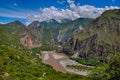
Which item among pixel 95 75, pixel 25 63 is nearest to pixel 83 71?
pixel 25 63

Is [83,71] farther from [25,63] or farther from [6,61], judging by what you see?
[6,61]

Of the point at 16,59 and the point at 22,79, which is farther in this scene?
the point at 16,59

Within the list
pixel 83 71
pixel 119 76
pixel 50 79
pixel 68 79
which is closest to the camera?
pixel 119 76

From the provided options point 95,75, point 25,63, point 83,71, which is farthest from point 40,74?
point 83,71

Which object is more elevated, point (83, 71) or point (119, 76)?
point (119, 76)

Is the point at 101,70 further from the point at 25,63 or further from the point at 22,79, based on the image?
the point at 25,63

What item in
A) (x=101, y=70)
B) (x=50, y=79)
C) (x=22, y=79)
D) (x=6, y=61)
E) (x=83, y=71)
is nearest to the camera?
(x=101, y=70)

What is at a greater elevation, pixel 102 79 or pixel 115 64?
pixel 115 64

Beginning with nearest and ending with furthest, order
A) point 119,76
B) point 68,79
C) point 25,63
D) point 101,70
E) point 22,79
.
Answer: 1. point 119,76
2. point 101,70
3. point 22,79
4. point 68,79
5. point 25,63

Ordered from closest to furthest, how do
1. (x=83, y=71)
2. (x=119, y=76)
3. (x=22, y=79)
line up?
1. (x=119, y=76)
2. (x=22, y=79)
3. (x=83, y=71)
